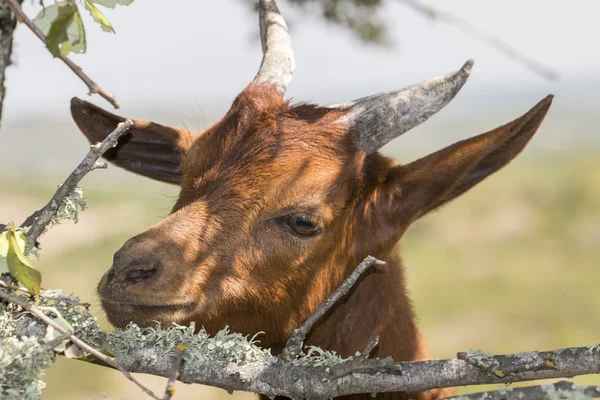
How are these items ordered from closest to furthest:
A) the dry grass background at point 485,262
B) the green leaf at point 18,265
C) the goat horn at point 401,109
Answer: the green leaf at point 18,265 → the goat horn at point 401,109 → the dry grass background at point 485,262

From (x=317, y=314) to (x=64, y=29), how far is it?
1432 millimetres

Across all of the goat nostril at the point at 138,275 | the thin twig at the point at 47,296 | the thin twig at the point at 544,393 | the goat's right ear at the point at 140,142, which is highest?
the goat's right ear at the point at 140,142

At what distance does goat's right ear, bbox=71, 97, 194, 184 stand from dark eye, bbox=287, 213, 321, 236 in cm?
121

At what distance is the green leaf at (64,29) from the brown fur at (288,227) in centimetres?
106

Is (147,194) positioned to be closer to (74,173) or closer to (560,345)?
(560,345)

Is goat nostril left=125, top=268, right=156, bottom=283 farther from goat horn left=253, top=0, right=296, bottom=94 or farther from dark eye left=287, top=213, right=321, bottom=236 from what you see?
goat horn left=253, top=0, right=296, bottom=94

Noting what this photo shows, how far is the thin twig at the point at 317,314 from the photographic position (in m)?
2.83

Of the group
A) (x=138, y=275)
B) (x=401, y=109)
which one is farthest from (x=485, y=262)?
(x=138, y=275)

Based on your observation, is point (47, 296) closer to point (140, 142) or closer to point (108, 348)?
point (108, 348)

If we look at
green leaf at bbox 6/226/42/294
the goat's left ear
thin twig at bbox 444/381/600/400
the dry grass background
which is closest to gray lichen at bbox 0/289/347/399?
green leaf at bbox 6/226/42/294

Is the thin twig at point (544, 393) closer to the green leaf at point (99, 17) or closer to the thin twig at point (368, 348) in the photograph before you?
the thin twig at point (368, 348)

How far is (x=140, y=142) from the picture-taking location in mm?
4906

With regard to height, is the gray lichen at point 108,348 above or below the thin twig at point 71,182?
below

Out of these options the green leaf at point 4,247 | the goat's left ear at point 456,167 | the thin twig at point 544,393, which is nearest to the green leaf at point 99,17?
the green leaf at point 4,247
